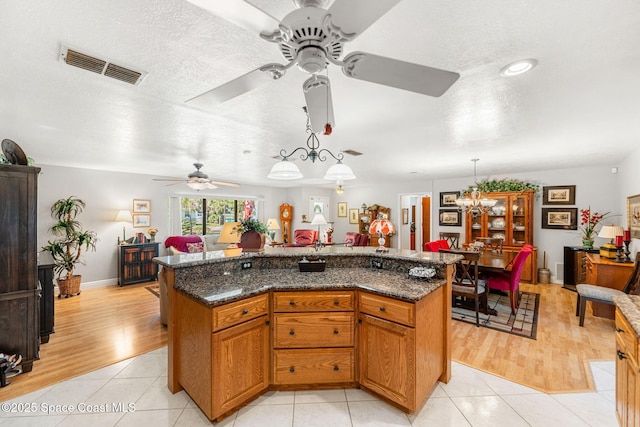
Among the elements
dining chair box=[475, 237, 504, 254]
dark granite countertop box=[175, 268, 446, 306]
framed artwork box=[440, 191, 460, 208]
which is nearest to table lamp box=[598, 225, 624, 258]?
dining chair box=[475, 237, 504, 254]

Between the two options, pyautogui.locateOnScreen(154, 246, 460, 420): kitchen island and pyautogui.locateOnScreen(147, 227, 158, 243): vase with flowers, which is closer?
pyautogui.locateOnScreen(154, 246, 460, 420): kitchen island

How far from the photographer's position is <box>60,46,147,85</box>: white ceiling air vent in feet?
5.00

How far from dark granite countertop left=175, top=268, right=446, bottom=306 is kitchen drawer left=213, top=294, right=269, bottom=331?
0.05 metres

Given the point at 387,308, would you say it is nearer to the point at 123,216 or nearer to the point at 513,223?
the point at 513,223

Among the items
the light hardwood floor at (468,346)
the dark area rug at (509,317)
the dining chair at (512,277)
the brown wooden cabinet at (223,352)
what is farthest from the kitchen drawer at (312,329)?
the dining chair at (512,277)

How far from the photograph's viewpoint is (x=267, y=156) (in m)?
4.14

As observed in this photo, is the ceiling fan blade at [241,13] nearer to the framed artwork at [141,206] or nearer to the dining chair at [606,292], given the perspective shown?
the dining chair at [606,292]

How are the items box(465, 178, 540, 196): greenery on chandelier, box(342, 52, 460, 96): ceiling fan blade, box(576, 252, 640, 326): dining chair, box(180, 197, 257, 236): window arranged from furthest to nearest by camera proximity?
box(180, 197, 257, 236): window → box(465, 178, 540, 196): greenery on chandelier → box(576, 252, 640, 326): dining chair → box(342, 52, 460, 96): ceiling fan blade

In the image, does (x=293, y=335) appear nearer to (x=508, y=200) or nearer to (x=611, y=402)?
(x=611, y=402)

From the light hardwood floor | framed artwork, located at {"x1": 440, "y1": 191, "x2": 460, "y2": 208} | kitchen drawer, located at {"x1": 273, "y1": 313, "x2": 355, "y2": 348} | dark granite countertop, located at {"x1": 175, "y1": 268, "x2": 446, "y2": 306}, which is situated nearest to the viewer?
dark granite countertop, located at {"x1": 175, "y1": 268, "x2": 446, "y2": 306}

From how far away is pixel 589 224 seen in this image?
498 centimetres

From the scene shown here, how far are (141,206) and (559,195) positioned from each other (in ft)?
28.7

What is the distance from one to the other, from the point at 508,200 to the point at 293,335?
5.57m

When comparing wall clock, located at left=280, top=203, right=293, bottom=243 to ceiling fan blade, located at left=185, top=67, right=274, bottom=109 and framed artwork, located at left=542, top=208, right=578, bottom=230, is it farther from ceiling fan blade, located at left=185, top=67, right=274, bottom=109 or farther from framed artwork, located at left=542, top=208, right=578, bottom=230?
ceiling fan blade, located at left=185, top=67, right=274, bottom=109
